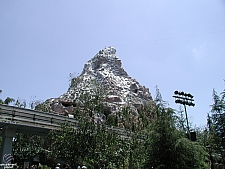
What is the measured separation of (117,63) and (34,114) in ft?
228

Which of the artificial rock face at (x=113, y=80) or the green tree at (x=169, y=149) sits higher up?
the artificial rock face at (x=113, y=80)

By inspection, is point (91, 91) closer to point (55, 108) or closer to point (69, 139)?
point (69, 139)

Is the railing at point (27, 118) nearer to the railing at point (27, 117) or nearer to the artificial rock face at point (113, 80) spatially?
the railing at point (27, 117)

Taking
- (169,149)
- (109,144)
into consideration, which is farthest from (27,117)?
(169,149)

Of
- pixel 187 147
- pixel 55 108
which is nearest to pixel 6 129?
pixel 187 147

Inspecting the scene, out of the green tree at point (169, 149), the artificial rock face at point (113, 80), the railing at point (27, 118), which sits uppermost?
the artificial rock face at point (113, 80)

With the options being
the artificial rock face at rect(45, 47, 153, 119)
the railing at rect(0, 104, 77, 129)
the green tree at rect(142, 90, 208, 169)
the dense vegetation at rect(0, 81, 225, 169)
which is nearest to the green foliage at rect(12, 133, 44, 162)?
the railing at rect(0, 104, 77, 129)

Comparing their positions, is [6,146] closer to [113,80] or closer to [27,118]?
[27,118]

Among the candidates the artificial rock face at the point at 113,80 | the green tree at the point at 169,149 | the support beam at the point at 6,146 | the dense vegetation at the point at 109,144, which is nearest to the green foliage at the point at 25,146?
the support beam at the point at 6,146

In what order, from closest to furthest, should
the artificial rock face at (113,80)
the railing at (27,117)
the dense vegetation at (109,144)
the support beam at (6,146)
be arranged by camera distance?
the dense vegetation at (109,144)
the support beam at (6,146)
the railing at (27,117)
the artificial rock face at (113,80)

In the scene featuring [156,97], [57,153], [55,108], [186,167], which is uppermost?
[55,108]

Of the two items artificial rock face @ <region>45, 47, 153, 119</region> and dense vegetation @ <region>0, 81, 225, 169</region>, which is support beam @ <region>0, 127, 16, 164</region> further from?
artificial rock face @ <region>45, 47, 153, 119</region>

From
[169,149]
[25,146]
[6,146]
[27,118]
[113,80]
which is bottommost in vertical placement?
[169,149]

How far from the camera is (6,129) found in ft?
56.7
